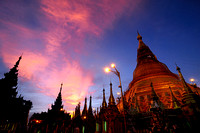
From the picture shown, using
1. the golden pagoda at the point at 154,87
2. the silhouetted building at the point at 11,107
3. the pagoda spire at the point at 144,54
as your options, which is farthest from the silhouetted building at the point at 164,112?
the silhouetted building at the point at 11,107

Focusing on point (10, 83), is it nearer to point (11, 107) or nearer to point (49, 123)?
point (11, 107)

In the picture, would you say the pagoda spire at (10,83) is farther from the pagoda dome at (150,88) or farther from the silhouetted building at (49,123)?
the pagoda dome at (150,88)

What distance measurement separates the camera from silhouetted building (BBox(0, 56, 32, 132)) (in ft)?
66.0

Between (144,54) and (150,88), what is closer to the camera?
(150,88)

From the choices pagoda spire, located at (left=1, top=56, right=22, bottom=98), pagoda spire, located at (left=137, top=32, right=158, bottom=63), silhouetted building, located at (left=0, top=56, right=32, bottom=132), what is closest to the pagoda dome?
pagoda spire, located at (left=137, top=32, right=158, bottom=63)

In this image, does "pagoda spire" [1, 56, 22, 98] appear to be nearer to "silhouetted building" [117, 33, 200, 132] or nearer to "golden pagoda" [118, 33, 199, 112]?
"silhouetted building" [117, 33, 200, 132]

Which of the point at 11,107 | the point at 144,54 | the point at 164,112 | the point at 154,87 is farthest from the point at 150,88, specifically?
the point at 11,107

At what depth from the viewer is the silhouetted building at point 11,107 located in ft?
66.0

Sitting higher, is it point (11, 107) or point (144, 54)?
point (144, 54)

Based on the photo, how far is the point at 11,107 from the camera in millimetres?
21234

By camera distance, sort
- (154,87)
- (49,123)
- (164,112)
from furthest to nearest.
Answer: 1. (154,87)
2. (49,123)
3. (164,112)

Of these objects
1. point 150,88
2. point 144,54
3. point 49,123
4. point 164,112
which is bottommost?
point 49,123

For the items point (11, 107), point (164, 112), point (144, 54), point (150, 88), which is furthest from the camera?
point (144, 54)

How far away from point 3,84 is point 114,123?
24368 mm
